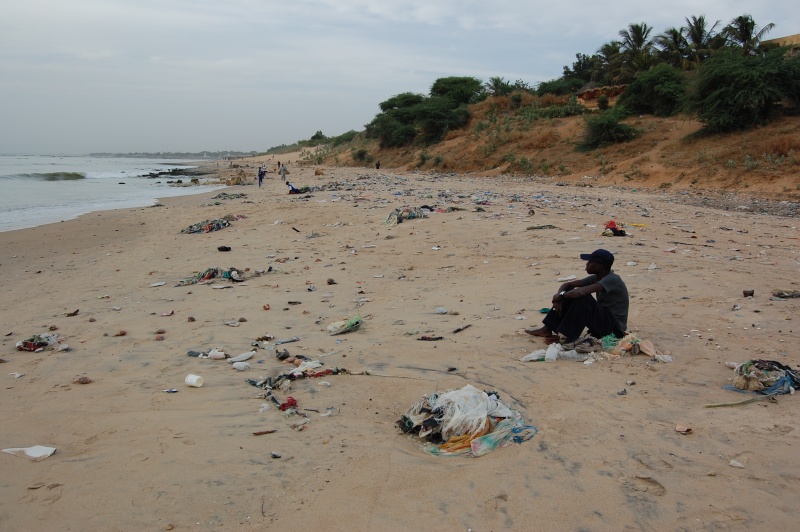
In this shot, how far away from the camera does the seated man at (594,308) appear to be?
14.4 feet

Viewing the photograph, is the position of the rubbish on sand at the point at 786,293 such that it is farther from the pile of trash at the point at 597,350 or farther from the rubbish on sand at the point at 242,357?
the rubbish on sand at the point at 242,357

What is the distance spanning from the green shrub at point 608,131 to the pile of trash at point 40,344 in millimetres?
20475

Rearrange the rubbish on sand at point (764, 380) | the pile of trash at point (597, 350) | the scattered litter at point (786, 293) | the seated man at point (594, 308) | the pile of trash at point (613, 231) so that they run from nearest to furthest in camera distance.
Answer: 1. the rubbish on sand at point (764, 380)
2. the pile of trash at point (597, 350)
3. the seated man at point (594, 308)
4. the scattered litter at point (786, 293)
5. the pile of trash at point (613, 231)

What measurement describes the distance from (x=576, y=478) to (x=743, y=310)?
3289 millimetres

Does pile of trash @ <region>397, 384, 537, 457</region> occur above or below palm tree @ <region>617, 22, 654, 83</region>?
below

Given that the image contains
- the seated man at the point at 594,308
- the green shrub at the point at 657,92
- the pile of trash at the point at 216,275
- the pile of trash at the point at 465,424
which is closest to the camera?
the pile of trash at the point at 465,424

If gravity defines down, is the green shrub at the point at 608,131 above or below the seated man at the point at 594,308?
above

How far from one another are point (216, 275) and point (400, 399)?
16.2 feet

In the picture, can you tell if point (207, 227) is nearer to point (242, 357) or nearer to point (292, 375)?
point (242, 357)

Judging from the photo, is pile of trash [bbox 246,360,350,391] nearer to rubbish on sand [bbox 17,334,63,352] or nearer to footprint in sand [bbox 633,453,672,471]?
footprint in sand [bbox 633,453,672,471]

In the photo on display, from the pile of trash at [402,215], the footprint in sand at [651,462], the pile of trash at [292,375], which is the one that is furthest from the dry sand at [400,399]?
the pile of trash at [402,215]

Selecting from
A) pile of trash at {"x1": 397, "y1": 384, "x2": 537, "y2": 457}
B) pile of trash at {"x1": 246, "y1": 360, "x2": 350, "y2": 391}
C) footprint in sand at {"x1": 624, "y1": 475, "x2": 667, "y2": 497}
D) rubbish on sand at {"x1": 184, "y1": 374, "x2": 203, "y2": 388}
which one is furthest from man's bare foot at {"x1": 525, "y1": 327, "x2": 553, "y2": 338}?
rubbish on sand at {"x1": 184, "y1": 374, "x2": 203, "y2": 388}

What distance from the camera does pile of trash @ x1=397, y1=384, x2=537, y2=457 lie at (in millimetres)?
3002

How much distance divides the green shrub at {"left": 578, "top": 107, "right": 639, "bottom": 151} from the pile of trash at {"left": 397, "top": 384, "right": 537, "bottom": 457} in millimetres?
20221
